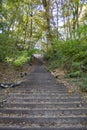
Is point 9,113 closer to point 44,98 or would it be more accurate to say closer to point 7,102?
point 7,102

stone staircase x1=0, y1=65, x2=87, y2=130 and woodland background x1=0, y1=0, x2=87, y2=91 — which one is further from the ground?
woodland background x1=0, y1=0, x2=87, y2=91

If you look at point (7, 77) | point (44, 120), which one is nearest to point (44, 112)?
point (44, 120)

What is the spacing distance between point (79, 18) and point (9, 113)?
55.4ft

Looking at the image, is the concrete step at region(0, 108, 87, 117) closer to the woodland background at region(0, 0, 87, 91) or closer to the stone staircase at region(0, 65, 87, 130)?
the stone staircase at region(0, 65, 87, 130)

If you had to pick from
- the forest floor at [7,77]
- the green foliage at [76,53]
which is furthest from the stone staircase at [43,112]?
the green foliage at [76,53]

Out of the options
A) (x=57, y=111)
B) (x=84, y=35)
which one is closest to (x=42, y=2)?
(x=84, y=35)

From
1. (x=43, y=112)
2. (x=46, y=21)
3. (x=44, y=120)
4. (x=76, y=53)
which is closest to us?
(x=44, y=120)

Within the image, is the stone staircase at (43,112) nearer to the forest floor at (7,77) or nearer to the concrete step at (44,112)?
the concrete step at (44,112)

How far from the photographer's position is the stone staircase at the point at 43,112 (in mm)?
5125

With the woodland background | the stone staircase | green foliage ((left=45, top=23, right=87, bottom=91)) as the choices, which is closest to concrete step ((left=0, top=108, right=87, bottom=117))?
the stone staircase

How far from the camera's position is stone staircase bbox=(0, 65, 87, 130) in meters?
5.12

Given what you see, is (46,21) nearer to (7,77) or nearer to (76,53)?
(76,53)

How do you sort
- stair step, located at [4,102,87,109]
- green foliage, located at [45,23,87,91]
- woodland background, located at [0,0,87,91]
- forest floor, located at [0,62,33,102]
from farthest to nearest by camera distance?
woodland background, located at [0,0,87,91]
green foliage, located at [45,23,87,91]
forest floor, located at [0,62,33,102]
stair step, located at [4,102,87,109]

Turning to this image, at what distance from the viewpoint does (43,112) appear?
5773 mm
